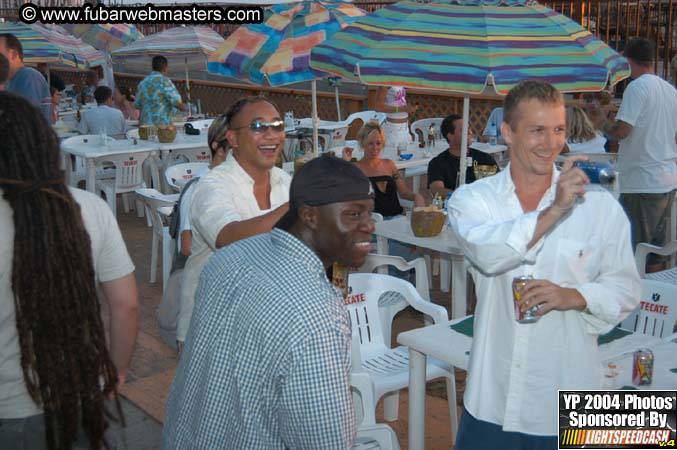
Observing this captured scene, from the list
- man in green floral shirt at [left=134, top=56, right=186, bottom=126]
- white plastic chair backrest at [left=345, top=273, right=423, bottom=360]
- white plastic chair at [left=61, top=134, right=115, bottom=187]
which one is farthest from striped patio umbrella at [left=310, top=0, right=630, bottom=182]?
man in green floral shirt at [left=134, top=56, right=186, bottom=126]

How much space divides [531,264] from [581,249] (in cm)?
17

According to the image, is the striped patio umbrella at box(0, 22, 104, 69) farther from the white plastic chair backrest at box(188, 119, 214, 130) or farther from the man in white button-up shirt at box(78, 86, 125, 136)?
the white plastic chair backrest at box(188, 119, 214, 130)

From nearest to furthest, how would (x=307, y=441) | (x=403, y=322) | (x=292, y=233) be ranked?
(x=307, y=441), (x=292, y=233), (x=403, y=322)

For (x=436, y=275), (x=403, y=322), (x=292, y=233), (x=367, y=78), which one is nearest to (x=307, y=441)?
(x=292, y=233)

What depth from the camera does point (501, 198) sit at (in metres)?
2.79

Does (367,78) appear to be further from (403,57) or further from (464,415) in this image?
(464,415)

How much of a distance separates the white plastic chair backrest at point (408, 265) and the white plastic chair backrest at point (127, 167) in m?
4.39

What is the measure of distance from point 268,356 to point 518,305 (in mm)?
958

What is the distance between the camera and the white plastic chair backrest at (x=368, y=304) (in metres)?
4.60

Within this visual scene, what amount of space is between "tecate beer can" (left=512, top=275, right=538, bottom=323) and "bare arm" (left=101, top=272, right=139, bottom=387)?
1.19m

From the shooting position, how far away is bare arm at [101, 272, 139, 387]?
2.62 metres

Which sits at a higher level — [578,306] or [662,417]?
[578,306]

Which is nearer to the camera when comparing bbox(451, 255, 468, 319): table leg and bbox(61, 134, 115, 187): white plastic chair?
bbox(451, 255, 468, 319): table leg

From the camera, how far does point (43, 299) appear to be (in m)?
2.25
